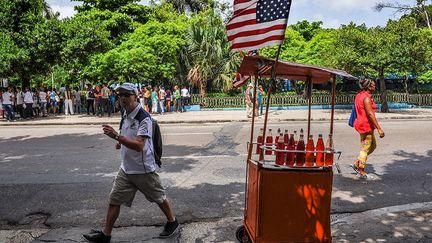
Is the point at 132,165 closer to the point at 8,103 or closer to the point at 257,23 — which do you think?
the point at 257,23

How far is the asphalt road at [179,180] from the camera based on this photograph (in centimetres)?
563

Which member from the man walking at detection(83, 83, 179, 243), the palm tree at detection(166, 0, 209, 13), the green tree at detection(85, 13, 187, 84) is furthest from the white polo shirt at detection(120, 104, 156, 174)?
the palm tree at detection(166, 0, 209, 13)

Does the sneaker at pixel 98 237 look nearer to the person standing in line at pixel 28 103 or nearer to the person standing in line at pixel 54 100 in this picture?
the person standing in line at pixel 28 103

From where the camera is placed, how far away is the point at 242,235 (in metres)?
4.59

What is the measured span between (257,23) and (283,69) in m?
0.54

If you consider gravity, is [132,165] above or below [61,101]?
below

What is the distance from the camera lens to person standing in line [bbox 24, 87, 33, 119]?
20562mm

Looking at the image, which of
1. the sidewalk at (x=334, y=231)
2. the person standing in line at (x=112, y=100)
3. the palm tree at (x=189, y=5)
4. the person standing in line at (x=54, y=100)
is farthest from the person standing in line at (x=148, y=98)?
the palm tree at (x=189, y=5)

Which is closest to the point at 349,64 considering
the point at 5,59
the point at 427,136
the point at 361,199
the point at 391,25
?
the point at 391,25

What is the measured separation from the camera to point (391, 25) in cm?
1964

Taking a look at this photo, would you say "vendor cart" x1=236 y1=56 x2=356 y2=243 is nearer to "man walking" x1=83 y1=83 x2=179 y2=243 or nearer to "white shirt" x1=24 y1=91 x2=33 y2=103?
"man walking" x1=83 y1=83 x2=179 y2=243

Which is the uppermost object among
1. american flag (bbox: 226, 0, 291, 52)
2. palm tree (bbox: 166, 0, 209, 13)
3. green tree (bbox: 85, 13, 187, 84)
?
palm tree (bbox: 166, 0, 209, 13)

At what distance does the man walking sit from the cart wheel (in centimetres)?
90

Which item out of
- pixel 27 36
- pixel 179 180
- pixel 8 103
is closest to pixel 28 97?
pixel 8 103
